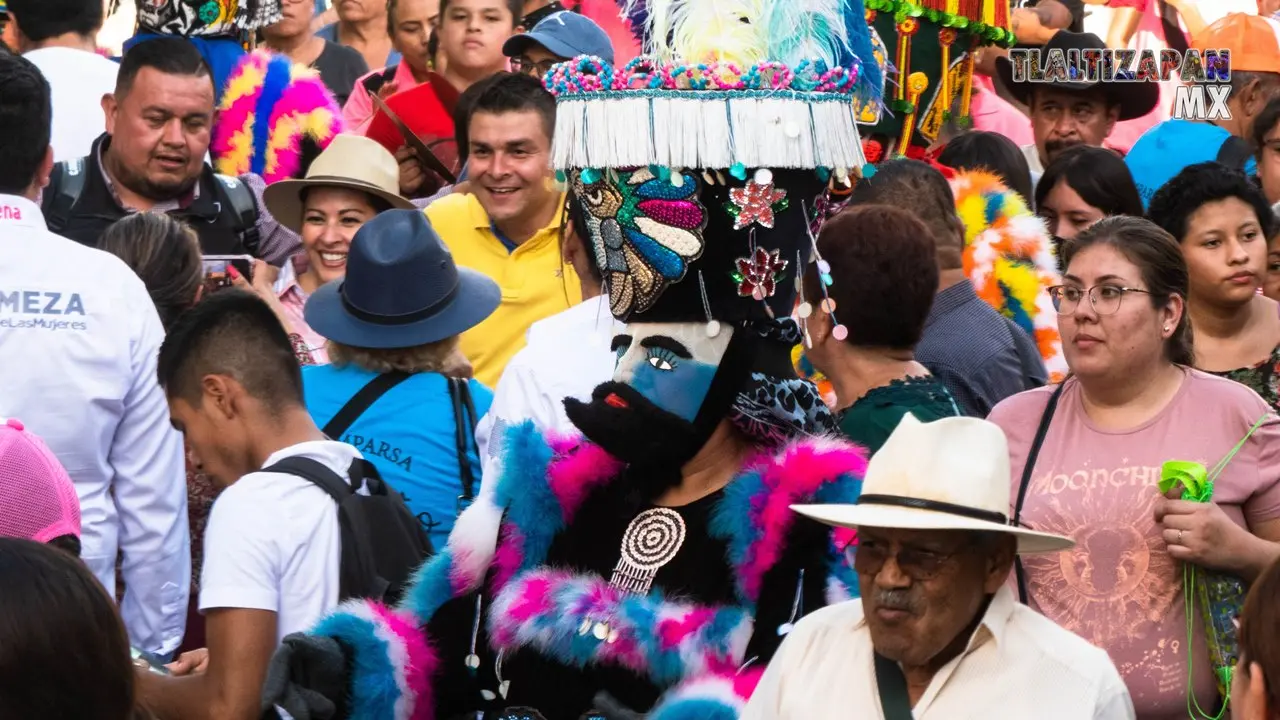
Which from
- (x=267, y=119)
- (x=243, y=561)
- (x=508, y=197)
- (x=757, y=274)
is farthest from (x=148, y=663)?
(x=267, y=119)

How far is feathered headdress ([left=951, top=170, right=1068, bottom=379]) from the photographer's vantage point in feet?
20.9

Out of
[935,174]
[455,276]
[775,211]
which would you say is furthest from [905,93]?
[775,211]

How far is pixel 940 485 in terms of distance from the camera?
10.3ft

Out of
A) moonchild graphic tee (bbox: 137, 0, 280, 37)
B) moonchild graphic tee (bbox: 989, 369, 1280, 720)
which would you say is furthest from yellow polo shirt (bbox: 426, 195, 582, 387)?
moonchild graphic tee (bbox: 989, 369, 1280, 720)

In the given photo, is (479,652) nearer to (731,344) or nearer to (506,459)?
(506,459)

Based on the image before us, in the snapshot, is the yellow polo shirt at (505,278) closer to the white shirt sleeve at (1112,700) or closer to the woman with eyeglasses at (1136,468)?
the woman with eyeglasses at (1136,468)

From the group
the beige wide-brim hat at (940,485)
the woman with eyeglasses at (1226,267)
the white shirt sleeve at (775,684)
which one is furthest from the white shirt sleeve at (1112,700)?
the woman with eyeglasses at (1226,267)

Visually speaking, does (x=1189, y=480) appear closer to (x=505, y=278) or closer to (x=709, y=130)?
(x=709, y=130)

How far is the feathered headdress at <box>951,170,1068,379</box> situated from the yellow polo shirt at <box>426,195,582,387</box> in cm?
137

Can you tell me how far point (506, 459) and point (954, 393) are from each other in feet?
6.19

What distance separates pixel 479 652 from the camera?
373 cm

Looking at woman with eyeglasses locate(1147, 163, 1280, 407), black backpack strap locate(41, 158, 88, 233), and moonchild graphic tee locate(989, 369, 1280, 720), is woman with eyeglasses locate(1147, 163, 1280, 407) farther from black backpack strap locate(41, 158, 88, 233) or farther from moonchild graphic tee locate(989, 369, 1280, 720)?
black backpack strap locate(41, 158, 88, 233)

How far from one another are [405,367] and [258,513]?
1.12 m

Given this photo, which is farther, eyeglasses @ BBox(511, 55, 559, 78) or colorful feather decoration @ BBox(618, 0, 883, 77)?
eyeglasses @ BBox(511, 55, 559, 78)
